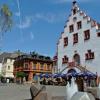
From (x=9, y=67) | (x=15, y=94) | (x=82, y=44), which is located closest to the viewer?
(x=15, y=94)

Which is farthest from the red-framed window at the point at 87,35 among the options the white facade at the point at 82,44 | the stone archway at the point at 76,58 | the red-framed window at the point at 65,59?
the red-framed window at the point at 65,59

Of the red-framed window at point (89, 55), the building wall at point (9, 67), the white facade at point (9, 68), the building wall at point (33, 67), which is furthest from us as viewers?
the building wall at point (9, 67)

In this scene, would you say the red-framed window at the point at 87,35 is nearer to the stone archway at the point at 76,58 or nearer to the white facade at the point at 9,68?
the stone archway at the point at 76,58

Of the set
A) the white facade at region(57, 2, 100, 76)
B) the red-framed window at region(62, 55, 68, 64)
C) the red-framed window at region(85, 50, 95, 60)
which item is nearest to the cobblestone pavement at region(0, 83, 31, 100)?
the white facade at region(57, 2, 100, 76)

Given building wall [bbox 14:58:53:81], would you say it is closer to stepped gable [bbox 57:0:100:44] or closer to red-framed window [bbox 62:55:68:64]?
red-framed window [bbox 62:55:68:64]

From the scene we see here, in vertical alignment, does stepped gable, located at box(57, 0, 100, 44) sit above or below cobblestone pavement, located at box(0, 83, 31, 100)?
above

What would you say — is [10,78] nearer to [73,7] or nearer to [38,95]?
[73,7]

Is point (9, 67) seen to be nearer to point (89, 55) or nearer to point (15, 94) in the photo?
point (89, 55)

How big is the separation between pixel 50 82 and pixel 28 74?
31.7m

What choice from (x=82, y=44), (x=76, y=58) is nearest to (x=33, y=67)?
(x=76, y=58)

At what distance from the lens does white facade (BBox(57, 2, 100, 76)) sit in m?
50.2

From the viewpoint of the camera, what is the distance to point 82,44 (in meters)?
52.9

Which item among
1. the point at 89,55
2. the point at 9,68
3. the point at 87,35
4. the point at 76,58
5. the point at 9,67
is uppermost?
the point at 87,35

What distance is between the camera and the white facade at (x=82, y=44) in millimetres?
50188
